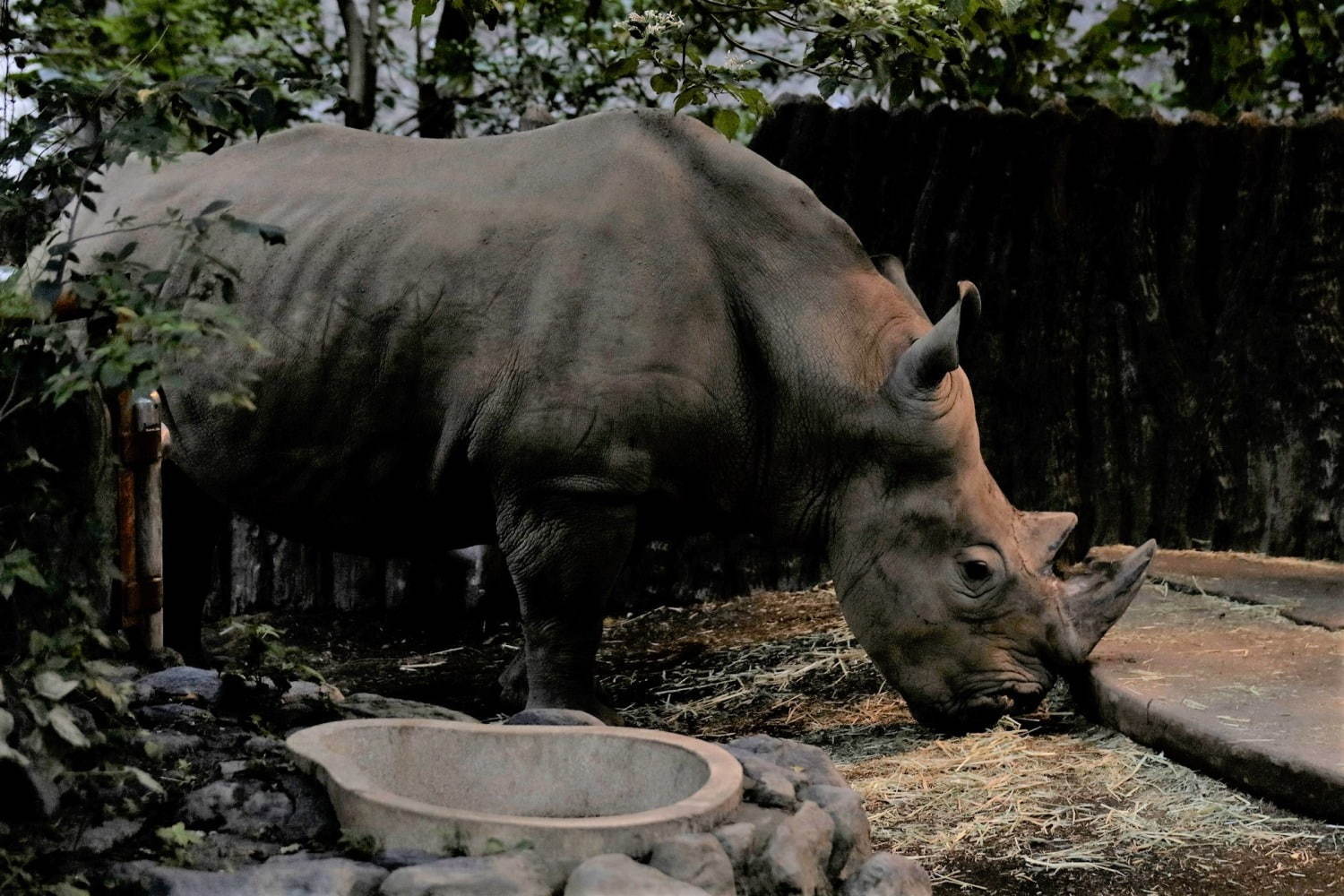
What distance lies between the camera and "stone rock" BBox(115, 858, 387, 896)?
3078 mm

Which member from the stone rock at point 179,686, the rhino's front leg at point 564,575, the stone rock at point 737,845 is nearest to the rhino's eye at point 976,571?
the rhino's front leg at point 564,575

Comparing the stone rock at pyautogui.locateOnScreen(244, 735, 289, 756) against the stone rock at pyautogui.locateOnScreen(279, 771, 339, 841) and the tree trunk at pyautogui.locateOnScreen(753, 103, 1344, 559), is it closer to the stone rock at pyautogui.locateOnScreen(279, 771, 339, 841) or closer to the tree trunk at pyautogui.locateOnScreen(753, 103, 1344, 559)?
the stone rock at pyautogui.locateOnScreen(279, 771, 339, 841)

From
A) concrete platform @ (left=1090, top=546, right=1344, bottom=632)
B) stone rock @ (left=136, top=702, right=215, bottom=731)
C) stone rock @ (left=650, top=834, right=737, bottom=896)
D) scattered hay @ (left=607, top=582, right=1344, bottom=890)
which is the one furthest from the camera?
concrete platform @ (left=1090, top=546, right=1344, bottom=632)

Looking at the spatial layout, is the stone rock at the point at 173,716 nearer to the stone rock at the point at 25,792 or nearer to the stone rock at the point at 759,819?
the stone rock at the point at 25,792

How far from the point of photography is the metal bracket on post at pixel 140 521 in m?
5.02

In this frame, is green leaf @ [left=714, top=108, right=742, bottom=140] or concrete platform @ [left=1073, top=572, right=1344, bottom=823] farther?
green leaf @ [left=714, top=108, right=742, bottom=140]

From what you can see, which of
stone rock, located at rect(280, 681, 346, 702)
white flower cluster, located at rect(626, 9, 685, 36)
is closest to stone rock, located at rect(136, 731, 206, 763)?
stone rock, located at rect(280, 681, 346, 702)

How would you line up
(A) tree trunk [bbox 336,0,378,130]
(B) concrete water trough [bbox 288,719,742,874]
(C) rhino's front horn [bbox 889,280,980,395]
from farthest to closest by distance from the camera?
1. (A) tree trunk [bbox 336,0,378,130]
2. (C) rhino's front horn [bbox 889,280,980,395]
3. (B) concrete water trough [bbox 288,719,742,874]

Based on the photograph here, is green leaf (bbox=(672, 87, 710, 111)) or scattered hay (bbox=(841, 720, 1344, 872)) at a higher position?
green leaf (bbox=(672, 87, 710, 111))

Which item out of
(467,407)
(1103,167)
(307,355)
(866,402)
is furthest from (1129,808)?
(1103,167)

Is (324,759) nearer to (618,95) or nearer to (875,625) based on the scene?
(875,625)

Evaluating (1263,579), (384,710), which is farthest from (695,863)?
(1263,579)

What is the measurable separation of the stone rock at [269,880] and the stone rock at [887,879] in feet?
3.40

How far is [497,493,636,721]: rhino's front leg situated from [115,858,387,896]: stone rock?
2.29m
